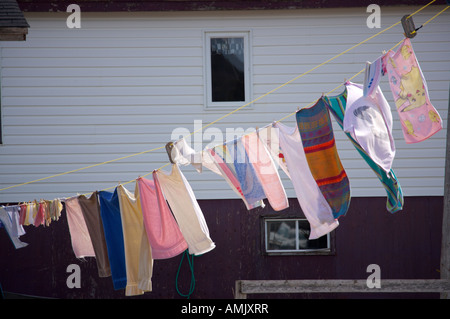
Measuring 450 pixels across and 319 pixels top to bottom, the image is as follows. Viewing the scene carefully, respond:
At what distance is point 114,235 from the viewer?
26.7 feet

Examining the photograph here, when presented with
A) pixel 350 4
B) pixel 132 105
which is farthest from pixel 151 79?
pixel 350 4

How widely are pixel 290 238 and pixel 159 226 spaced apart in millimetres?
3727

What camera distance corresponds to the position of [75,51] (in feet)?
35.7

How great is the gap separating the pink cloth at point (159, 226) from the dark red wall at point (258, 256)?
3.08 meters

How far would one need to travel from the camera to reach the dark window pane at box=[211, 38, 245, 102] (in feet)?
36.2

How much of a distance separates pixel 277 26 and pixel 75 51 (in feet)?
10.8

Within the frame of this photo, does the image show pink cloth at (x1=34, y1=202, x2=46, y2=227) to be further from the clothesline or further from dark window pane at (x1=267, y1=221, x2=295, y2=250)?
dark window pane at (x1=267, y1=221, x2=295, y2=250)

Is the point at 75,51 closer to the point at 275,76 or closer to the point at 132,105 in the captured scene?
the point at 132,105

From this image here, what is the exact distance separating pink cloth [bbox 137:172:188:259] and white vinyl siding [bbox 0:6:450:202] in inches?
119
